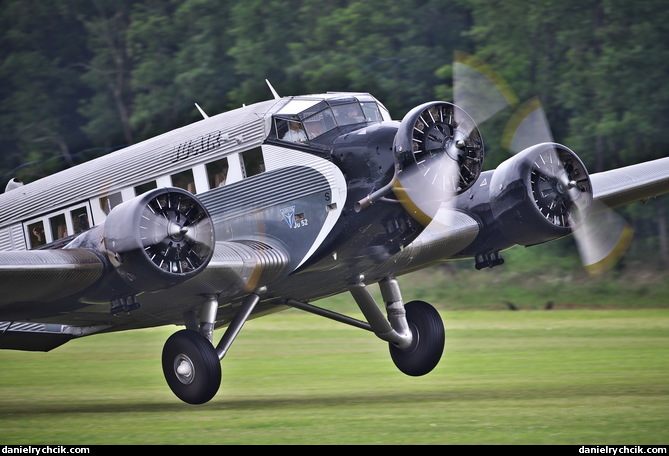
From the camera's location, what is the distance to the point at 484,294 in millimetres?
31531

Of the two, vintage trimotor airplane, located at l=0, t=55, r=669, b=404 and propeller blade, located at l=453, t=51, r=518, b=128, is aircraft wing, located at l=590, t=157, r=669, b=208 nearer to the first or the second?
vintage trimotor airplane, located at l=0, t=55, r=669, b=404

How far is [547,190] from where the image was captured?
1464 cm

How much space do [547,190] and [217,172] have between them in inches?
194

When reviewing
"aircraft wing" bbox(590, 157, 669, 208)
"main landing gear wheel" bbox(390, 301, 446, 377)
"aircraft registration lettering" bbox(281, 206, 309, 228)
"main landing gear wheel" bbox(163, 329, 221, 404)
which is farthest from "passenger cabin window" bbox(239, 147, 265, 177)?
"aircraft wing" bbox(590, 157, 669, 208)

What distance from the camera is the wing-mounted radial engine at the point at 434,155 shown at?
12992 mm

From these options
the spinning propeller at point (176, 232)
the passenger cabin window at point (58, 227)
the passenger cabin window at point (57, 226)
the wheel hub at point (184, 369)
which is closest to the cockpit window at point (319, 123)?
the spinning propeller at point (176, 232)

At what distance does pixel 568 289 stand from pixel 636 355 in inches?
462

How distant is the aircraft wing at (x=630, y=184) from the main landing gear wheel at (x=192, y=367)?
696cm

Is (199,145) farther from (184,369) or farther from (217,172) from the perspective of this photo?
(184,369)

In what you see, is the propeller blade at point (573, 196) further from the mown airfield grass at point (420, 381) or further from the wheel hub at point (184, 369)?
the wheel hub at point (184, 369)

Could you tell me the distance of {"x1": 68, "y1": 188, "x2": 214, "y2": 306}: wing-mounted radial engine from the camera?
12891 millimetres

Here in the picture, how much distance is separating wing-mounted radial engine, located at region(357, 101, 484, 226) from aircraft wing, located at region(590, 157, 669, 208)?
4165 mm
